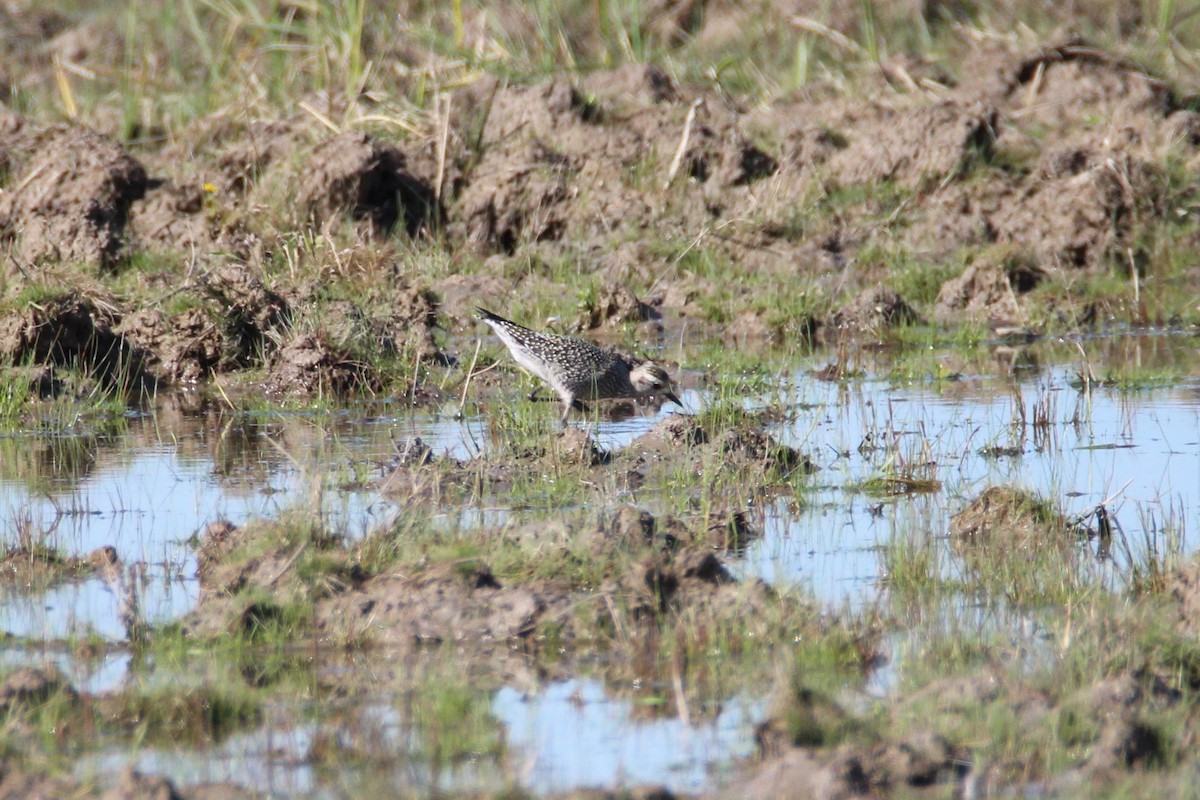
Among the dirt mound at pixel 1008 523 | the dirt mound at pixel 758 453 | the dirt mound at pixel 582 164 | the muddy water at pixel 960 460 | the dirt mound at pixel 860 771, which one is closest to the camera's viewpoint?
the dirt mound at pixel 860 771

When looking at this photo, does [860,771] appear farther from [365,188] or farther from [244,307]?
[365,188]

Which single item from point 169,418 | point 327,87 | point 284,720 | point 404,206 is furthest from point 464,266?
point 284,720

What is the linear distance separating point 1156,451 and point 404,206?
7706 millimetres

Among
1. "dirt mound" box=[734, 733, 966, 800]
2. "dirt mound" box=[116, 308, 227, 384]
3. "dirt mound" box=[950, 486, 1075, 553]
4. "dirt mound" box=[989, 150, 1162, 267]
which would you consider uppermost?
"dirt mound" box=[989, 150, 1162, 267]

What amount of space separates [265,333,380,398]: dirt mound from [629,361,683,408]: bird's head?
5.90 ft

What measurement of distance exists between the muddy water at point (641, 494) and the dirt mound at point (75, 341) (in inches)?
33.1

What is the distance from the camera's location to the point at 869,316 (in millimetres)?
13148

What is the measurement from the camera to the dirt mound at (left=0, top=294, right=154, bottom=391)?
10.9 m

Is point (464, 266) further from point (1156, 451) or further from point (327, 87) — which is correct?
point (1156, 451)

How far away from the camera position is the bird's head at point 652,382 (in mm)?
10578

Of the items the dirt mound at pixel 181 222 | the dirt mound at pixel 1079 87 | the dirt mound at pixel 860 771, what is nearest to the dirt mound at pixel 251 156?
the dirt mound at pixel 181 222

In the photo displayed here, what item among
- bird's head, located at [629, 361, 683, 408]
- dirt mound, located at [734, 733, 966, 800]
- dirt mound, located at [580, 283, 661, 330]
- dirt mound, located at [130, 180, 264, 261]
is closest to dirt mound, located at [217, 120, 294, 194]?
dirt mound, located at [130, 180, 264, 261]

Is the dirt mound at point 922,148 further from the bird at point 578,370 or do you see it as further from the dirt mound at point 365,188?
the bird at point 578,370

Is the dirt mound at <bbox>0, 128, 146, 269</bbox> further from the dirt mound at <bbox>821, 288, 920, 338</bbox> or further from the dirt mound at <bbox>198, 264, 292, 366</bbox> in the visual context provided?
the dirt mound at <bbox>821, 288, 920, 338</bbox>
